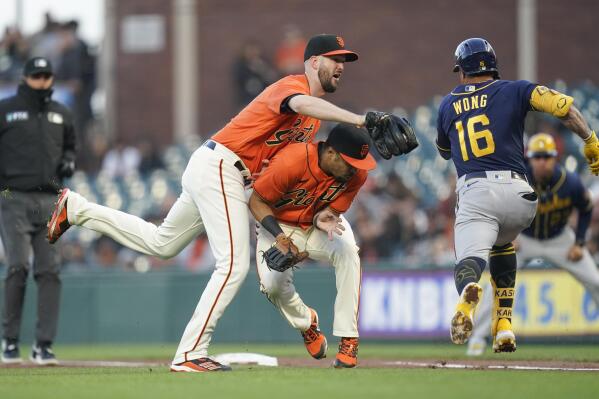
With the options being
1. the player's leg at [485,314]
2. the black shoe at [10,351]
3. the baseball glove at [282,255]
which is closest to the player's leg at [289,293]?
the baseball glove at [282,255]

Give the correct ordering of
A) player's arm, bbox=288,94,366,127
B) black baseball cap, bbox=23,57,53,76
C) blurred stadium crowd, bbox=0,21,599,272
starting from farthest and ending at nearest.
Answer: blurred stadium crowd, bbox=0,21,599,272 → black baseball cap, bbox=23,57,53,76 → player's arm, bbox=288,94,366,127

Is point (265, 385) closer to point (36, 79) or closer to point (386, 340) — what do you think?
point (36, 79)

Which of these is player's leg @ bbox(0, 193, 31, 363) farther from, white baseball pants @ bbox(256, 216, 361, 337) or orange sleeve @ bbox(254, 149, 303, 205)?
orange sleeve @ bbox(254, 149, 303, 205)

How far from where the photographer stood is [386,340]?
1530 centimetres

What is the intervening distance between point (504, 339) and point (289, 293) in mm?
1763

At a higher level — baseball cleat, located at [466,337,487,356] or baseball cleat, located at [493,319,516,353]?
baseball cleat, located at [493,319,516,353]

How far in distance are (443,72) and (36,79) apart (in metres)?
15.3

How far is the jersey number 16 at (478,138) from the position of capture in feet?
28.9

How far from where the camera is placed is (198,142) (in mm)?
21344

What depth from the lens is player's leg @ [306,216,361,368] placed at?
9.01 meters

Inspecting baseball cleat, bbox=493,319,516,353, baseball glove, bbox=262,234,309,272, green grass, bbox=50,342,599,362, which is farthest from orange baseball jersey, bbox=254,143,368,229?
green grass, bbox=50,342,599,362

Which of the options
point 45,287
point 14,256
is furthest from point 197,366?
point 14,256

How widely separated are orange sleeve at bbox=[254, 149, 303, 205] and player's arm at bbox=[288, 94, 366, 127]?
1.80ft

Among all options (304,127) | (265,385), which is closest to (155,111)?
(304,127)
